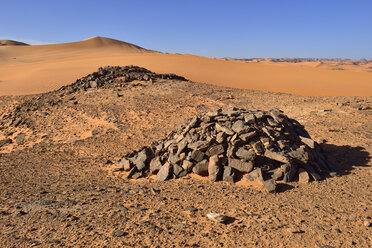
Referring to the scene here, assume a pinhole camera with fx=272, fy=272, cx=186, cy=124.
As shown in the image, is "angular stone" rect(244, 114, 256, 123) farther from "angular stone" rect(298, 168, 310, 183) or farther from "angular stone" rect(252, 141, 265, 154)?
"angular stone" rect(298, 168, 310, 183)

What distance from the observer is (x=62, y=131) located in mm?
10406

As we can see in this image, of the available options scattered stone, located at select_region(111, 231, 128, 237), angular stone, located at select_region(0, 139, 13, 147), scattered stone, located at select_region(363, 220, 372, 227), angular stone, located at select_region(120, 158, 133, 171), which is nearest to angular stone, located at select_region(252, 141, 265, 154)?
scattered stone, located at select_region(363, 220, 372, 227)

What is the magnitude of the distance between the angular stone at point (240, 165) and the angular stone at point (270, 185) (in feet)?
1.65

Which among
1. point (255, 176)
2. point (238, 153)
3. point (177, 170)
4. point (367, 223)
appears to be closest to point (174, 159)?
point (177, 170)

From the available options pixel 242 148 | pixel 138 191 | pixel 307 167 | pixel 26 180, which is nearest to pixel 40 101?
pixel 26 180

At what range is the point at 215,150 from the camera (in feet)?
19.3

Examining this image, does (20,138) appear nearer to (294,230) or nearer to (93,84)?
(93,84)

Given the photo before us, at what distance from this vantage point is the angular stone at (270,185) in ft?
16.2

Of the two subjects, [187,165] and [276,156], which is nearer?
[276,156]

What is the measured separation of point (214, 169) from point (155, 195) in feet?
4.41

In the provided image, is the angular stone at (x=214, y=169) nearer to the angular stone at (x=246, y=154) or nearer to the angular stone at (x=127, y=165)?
the angular stone at (x=246, y=154)


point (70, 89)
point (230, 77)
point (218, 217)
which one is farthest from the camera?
point (230, 77)

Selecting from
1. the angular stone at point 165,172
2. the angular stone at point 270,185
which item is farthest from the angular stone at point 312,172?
the angular stone at point 165,172

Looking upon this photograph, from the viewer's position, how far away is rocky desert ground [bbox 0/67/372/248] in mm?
3676
